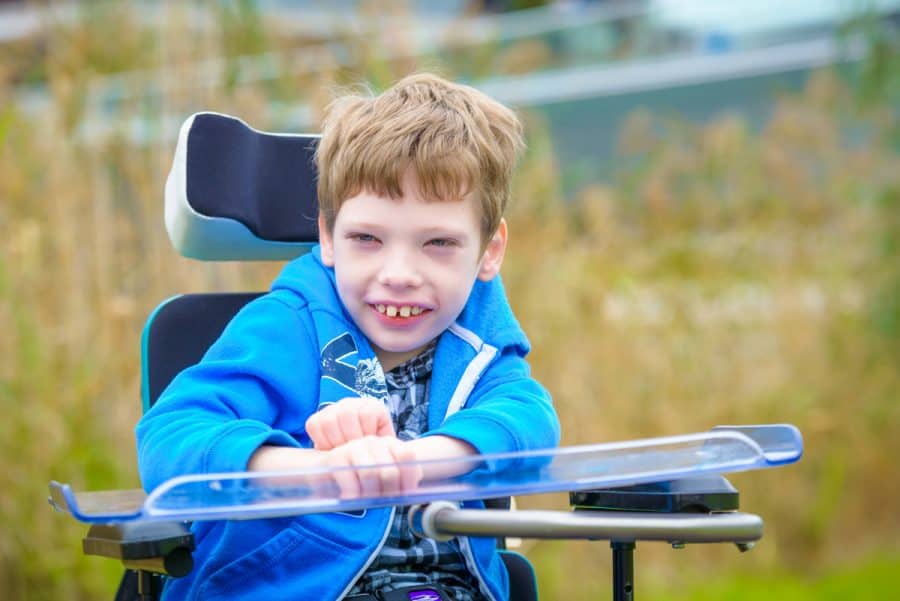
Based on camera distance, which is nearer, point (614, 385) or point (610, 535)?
point (610, 535)

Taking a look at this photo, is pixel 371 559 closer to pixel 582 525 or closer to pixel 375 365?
pixel 375 365

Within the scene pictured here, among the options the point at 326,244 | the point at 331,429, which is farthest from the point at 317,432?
the point at 326,244

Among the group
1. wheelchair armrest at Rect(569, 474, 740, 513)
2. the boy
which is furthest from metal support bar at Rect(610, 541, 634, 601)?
the boy

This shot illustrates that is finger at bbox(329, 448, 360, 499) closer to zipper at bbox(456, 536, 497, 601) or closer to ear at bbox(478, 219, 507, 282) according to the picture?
zipper at bbox(456, 536, 497, 601)

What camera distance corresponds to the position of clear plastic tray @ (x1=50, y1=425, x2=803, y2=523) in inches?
64.0

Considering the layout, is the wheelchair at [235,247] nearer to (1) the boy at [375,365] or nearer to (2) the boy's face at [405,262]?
(1) the boy at [375,365]

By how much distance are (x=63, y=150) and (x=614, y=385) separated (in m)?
2.14

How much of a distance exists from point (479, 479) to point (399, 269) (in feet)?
1.75

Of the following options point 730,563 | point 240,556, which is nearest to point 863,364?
point 730,563

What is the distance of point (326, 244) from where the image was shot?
7.80 feet

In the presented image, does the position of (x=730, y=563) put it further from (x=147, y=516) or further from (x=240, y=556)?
(x=147, y=516)

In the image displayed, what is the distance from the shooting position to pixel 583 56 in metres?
9.73

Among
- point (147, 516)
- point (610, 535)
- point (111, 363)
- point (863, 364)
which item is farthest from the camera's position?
point (863, 364)

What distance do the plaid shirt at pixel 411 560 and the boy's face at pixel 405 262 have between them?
146 millimetres
